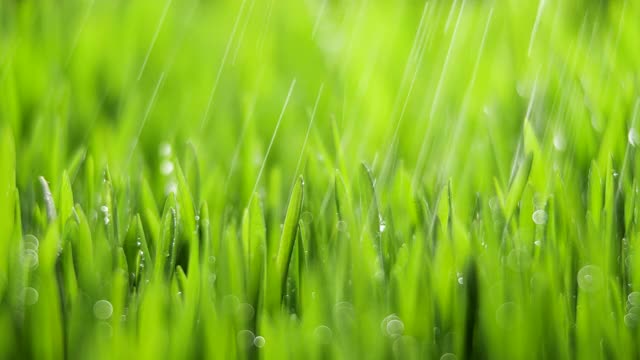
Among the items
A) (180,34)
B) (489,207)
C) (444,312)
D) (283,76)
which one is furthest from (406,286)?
(180,34)

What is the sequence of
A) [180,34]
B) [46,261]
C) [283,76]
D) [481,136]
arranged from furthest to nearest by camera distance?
[180,34], [283,76], [481,136], [46,261]

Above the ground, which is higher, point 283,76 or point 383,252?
point 283,76

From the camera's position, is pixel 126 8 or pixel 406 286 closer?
pixel 406 286

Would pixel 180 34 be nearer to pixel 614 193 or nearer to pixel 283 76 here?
pixel 283 76

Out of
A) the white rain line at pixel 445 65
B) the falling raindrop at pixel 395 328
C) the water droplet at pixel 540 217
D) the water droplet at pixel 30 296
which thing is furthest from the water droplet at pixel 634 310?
the water droplet at pixel 30 296

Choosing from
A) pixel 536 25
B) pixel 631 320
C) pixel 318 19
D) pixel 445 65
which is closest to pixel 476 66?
pixel 445 65

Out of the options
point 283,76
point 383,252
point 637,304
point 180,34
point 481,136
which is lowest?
point 637,304

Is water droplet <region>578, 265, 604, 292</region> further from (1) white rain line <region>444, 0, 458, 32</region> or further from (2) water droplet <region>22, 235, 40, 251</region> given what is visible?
(1) white rain line <region>444, 0, 458, 32</region>

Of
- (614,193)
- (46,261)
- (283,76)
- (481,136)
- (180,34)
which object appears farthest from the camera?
(180,34)

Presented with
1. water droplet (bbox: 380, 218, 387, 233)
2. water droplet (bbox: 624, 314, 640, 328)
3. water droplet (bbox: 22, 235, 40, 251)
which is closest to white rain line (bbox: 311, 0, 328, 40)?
water droplet (bbox: 380, 218, 387, 233)
